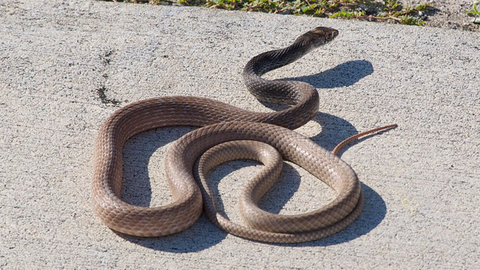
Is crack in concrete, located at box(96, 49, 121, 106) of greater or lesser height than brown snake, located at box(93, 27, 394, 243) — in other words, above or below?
below

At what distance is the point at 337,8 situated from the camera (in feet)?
22.7

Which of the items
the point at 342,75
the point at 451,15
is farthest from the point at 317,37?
the point at 451,15

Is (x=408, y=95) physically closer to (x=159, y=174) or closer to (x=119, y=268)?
(x=159, y=174)

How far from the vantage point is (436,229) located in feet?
14.3

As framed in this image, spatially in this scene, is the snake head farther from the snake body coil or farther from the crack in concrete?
the crack in concrete

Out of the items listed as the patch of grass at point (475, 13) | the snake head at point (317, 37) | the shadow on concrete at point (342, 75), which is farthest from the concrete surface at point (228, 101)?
the patch of grass at point (475, 13)

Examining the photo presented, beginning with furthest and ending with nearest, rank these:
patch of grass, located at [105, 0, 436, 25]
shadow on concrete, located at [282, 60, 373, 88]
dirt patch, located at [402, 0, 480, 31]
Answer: patch of grass, located at [105, 0, 436, 25] → dirt patch, located at [402, 0, 480, 31] → shadow on concrete, located at [282, 60, 373, 88]

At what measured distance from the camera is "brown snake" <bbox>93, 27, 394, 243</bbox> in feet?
13.9

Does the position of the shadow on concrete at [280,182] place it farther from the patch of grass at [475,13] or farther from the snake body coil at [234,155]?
the patch of grass at [475,13]

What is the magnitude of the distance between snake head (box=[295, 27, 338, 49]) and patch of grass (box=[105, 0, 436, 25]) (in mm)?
590

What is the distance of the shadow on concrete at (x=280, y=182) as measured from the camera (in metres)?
4.27

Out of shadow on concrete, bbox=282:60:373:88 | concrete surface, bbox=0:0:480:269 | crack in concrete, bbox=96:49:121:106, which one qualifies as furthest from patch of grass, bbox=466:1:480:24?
crack in concrete, bbox=96:49:121:106

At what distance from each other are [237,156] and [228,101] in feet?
2.57

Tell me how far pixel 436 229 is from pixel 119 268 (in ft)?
6.18
